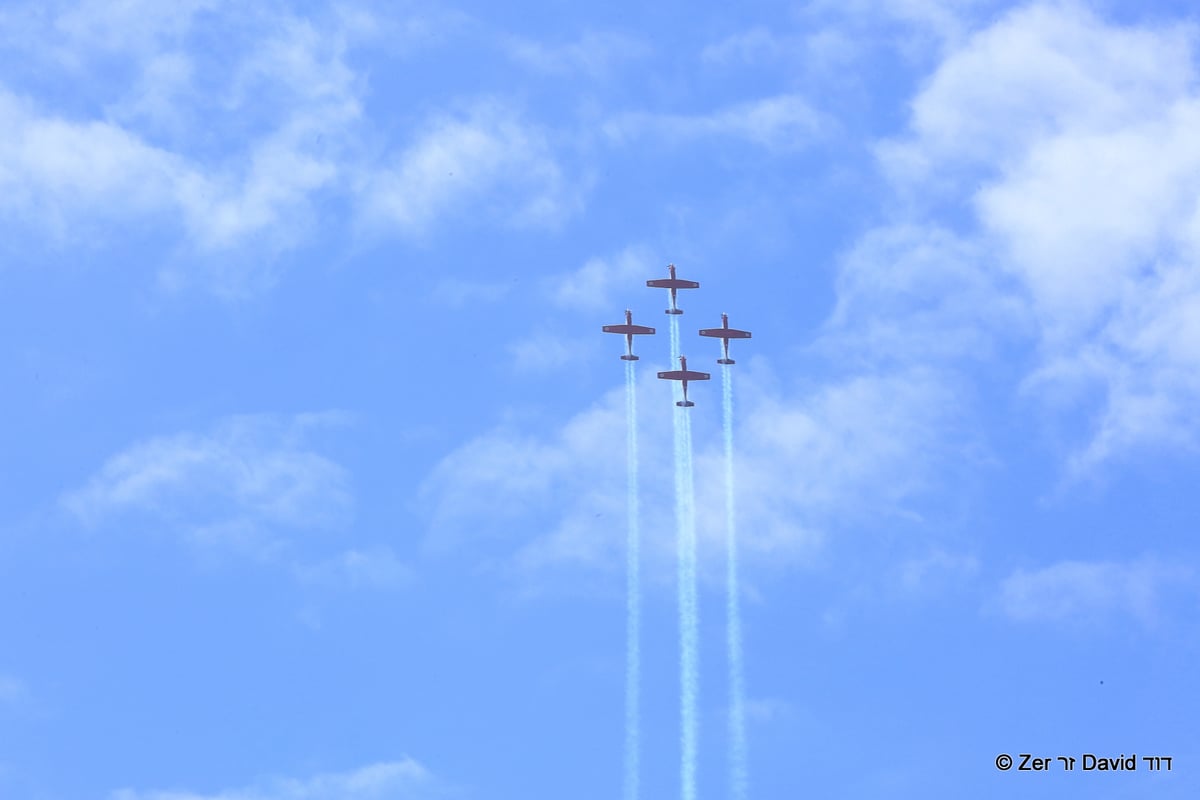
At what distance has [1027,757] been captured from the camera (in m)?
158

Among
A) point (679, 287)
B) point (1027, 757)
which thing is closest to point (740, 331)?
point (679, 287)

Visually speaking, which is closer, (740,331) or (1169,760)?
(1169,760)

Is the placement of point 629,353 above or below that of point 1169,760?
above

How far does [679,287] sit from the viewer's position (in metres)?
191

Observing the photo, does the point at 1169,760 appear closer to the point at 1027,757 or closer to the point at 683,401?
the point at 1027,757

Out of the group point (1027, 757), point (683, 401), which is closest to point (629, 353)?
point (683, 401)

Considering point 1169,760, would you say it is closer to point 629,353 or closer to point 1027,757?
point 1027,757

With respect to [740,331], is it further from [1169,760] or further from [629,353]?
[1169,760]

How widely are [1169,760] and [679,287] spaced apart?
60.7 metres

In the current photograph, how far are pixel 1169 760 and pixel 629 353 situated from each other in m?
58.6

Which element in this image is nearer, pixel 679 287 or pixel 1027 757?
pixel 1027 757

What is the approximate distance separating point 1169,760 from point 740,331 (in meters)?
57.7

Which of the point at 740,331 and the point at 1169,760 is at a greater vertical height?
the point at 740,331

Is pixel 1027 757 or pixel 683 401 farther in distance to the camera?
pixel 683 401
